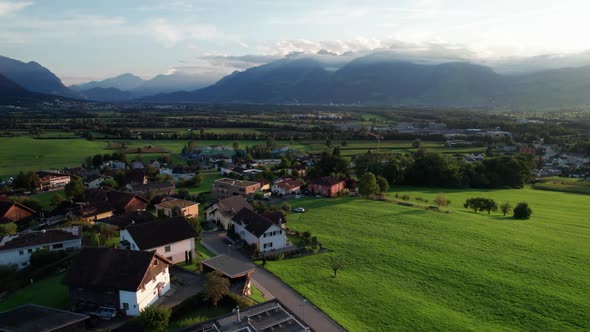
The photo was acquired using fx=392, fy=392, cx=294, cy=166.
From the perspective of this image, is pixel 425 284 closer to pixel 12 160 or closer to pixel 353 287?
pixel 353 287

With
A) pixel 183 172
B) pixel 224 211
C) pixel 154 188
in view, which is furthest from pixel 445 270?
pixel 183 172

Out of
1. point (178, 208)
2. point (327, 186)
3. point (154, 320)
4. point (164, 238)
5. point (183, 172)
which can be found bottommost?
point (183, 172)

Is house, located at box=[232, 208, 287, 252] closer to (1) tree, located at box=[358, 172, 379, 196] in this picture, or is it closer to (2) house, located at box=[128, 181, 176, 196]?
(1) tree, located at box=[358, 172, 379, 196]

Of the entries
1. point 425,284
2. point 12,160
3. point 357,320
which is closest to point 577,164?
point 425,284

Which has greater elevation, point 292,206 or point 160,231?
point 160,231

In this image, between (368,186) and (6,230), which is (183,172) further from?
(6,230)
